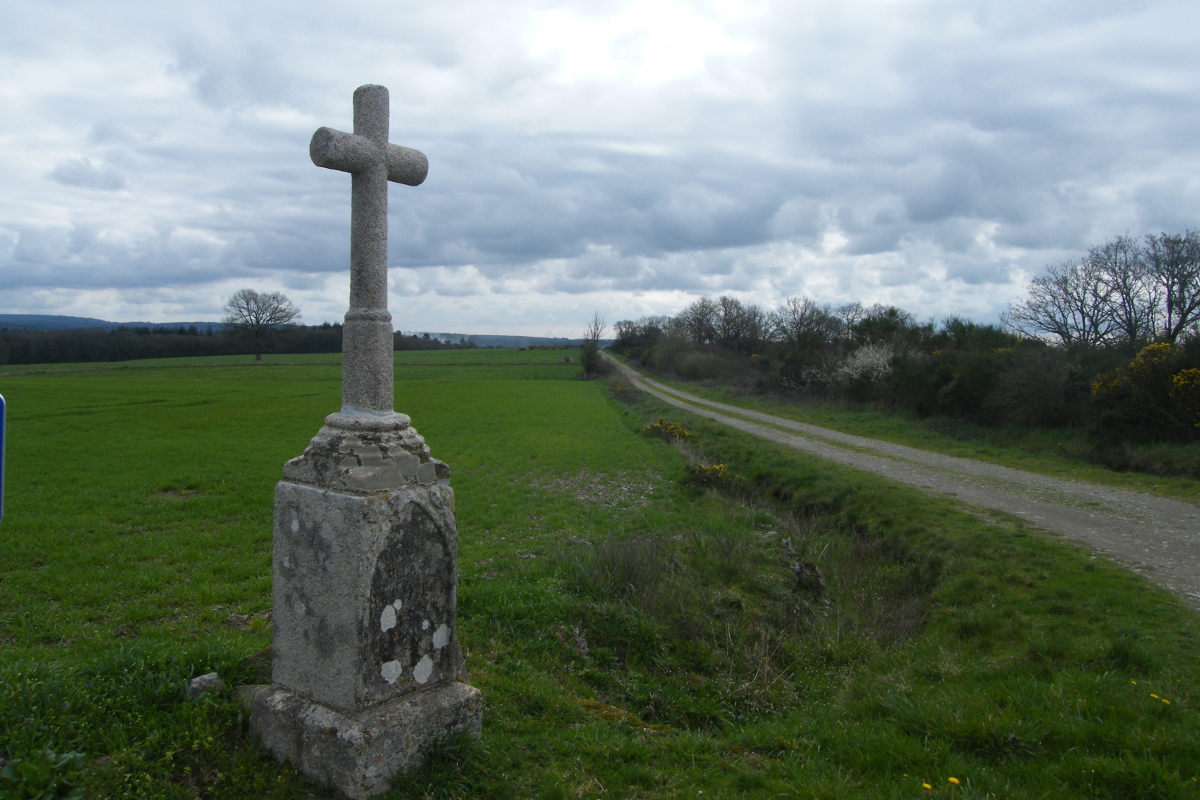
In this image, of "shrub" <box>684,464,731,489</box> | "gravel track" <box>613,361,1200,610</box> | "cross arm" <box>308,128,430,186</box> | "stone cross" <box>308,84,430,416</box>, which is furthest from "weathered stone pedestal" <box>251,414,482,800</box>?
"shrub" <box>684,464,731,489</box>

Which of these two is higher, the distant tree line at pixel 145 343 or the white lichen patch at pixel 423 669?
the distant tree line at pixel 145 343

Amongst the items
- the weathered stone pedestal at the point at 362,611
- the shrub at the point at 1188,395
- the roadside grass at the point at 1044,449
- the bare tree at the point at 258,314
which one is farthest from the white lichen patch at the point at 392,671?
the bare tree at the point at 258,314

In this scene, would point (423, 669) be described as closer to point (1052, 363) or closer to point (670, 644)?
point (670, 644)

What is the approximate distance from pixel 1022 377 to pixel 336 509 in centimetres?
2224

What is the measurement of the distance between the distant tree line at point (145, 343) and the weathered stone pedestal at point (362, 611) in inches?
2799

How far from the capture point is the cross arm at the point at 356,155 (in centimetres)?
397

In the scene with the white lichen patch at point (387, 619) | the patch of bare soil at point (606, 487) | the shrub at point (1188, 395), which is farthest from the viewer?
the shrub at point (1188, 395)

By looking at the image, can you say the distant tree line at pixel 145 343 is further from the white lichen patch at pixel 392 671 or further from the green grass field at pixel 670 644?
the white lichen patch at pixel 392 671

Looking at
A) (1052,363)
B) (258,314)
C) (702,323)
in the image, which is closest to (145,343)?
(258,314)

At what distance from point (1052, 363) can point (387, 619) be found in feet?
73.1

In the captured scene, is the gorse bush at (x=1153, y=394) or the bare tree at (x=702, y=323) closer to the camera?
the gorse bush at (x=1153, y=394)

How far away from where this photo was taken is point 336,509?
12.0ft

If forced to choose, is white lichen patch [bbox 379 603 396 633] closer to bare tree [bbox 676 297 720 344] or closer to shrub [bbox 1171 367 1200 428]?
shrub [bbox 1171 367 1200 428]

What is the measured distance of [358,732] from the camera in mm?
3574
